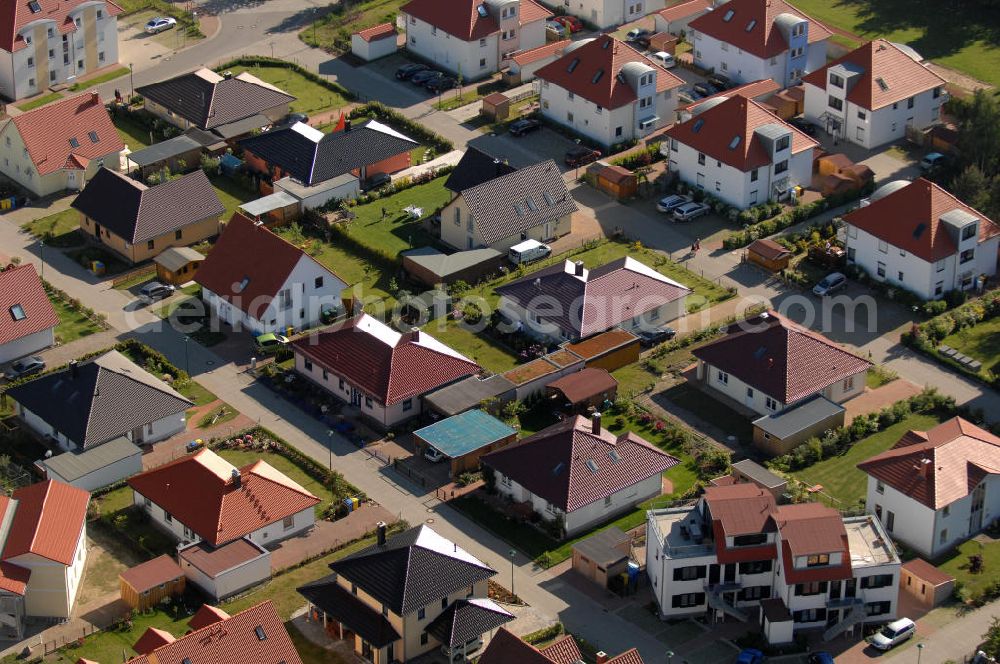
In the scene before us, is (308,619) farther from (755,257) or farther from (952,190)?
(952,190)

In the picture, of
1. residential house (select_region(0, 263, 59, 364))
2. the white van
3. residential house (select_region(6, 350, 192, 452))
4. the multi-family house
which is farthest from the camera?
the multi-family house

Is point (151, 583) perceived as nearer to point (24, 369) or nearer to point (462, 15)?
point (24, 369)

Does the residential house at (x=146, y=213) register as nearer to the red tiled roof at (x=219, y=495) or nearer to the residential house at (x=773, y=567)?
the red tiled roof at (x=219, y=495)

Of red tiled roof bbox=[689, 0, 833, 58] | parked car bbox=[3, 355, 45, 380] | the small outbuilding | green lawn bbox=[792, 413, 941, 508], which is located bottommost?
the small outbuilding

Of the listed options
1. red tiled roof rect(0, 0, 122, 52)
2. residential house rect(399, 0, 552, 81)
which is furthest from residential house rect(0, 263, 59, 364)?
residential house rect(399, 0, 552, 81)

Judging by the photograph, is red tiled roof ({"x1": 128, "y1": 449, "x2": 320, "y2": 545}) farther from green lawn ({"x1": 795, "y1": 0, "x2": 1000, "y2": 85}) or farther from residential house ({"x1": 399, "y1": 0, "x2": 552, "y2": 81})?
green lawn ({"x1": 795, "y1": 0, "x2": 1000, "y2": 85})

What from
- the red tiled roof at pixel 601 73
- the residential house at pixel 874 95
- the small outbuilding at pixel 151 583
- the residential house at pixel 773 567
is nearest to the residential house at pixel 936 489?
the residential house at pixel 773 567
